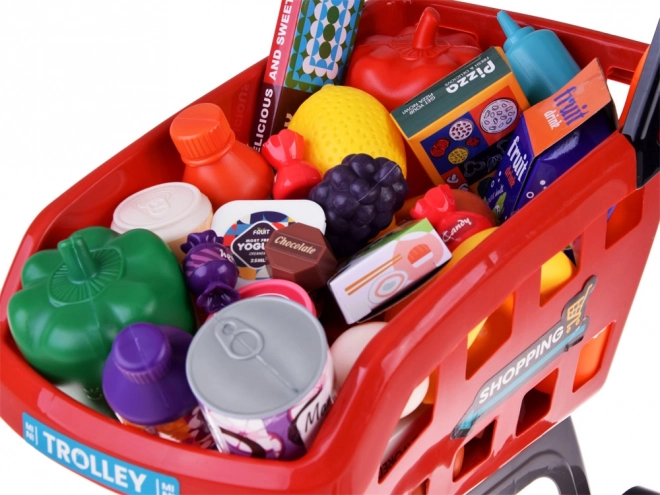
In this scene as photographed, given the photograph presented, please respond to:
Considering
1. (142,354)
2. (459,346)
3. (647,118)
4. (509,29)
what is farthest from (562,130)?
(142,354)

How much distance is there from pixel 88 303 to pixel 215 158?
1.16 ft

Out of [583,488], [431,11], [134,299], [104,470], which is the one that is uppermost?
[431,11]

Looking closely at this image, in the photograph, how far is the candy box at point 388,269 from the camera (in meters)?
1.17

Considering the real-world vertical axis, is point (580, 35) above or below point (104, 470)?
above

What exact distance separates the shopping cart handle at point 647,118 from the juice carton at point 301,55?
53 centimetres

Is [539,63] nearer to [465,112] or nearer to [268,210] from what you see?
[465,112]

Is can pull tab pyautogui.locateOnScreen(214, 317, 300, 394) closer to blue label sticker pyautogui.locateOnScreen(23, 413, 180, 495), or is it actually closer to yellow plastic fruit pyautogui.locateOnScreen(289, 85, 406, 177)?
blue label sticker pyautogui.locateOnScreen(23, 413, 180, 495)

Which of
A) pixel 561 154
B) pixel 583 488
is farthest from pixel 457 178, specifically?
pixel 583 488

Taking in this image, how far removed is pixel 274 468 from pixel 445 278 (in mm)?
299

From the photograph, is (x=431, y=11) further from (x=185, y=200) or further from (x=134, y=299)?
(x=134, y=299)

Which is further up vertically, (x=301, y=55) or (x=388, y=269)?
(x=301, y=55)

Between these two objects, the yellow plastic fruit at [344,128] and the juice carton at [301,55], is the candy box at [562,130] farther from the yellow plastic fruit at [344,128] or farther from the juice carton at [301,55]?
the juice carton at [301,55]

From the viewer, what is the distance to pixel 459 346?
1092 millimetres

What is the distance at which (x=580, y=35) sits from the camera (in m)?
1.49
